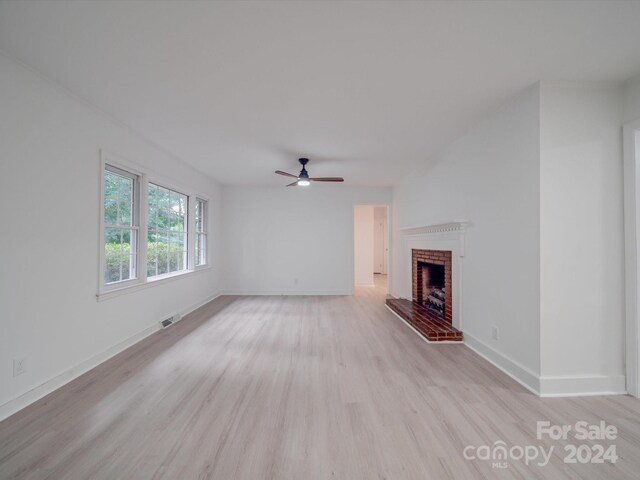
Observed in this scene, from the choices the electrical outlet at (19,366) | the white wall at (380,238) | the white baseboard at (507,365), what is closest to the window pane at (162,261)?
the electrical outlet at (19,366)

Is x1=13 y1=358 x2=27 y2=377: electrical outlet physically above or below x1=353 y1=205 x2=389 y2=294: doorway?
below

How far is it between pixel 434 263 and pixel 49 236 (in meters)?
4.50

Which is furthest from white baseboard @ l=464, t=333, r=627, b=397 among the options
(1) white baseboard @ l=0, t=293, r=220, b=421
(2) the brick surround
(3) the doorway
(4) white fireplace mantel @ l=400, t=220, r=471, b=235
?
(3) the doorway

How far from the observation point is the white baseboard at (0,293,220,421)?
6.76 ft

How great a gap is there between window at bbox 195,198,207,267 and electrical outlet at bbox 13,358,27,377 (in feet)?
12.3

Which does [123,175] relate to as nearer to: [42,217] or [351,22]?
[42,217]

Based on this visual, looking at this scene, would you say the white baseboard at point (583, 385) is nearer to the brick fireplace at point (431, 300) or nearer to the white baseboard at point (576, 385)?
the white baseboard at point (576, 385)

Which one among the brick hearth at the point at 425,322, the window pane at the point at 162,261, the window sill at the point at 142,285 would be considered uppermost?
the window pane at the point at 162,261

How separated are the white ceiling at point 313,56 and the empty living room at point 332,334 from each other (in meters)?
0.02

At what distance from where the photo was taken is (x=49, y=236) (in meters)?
2.40

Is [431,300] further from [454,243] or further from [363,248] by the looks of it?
[363,248]

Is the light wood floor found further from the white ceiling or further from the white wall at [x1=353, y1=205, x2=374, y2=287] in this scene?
the white wall at [x1=353, y1=205, x2=374, y2=287]

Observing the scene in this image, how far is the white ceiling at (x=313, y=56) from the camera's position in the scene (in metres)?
1.67

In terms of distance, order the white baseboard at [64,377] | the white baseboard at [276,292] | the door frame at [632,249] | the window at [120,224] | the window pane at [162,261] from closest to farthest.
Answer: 1. the white baseboard at [64,377]
2. the door frame at [632,249]
3. the window at [120,224]
4. the window pane at [162,261]
5. the white baseboard at [276,292]
